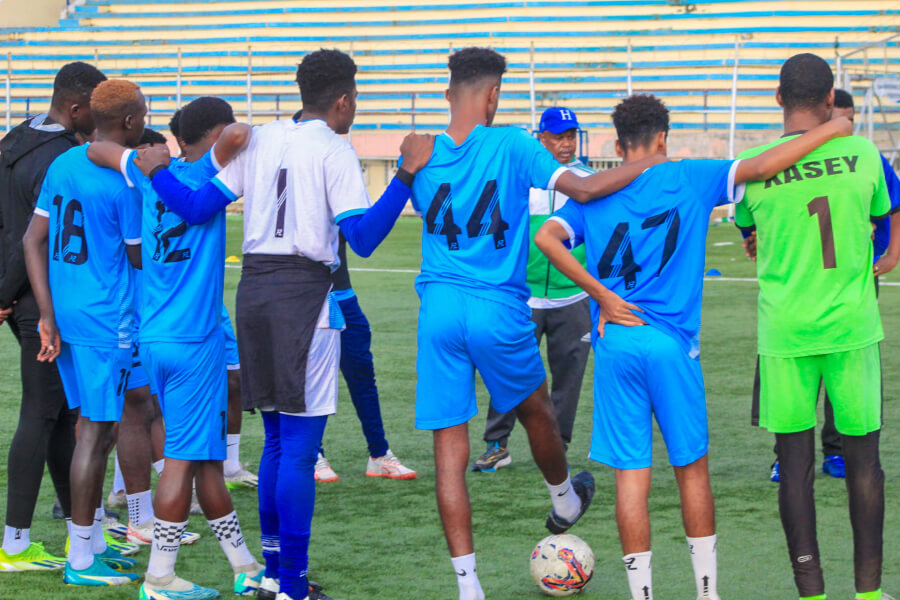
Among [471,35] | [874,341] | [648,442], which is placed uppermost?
[471,35]

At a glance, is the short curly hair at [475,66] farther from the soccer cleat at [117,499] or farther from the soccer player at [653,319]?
the soccer cleat at [117,499]

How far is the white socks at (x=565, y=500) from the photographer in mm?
5000

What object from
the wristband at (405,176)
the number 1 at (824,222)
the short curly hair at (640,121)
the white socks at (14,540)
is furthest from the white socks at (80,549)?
the number 1 at (824,222)

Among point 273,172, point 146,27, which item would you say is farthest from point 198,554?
point 146,27

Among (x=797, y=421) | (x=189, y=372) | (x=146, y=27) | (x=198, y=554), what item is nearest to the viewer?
(x=797, y=421)

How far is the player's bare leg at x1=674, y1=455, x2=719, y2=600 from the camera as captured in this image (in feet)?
13.4

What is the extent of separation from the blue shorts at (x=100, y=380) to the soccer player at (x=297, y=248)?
2.02ft

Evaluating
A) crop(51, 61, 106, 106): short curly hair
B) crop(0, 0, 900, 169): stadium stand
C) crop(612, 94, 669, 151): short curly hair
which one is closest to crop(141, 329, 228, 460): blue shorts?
crop(51, 61, 106, 106): short curly hair

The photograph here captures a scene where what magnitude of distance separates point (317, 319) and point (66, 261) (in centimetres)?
112

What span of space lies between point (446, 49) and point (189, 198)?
82.7 feet

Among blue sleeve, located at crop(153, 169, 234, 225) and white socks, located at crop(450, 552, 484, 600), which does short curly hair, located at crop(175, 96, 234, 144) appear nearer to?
blue sleeve, located at crop(153, 169, 234, 225)

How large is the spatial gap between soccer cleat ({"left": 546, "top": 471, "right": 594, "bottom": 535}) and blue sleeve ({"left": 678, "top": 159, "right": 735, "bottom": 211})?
1.66 meters

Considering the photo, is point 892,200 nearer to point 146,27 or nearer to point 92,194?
point 92,194

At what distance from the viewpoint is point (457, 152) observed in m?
4.30
